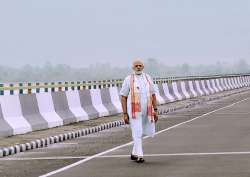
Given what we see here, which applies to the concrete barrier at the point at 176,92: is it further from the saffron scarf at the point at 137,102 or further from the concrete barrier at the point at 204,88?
the saffron scarf at the point at 137,102

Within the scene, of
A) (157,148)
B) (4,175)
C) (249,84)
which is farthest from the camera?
(249,84)

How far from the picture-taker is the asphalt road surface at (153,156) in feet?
46.7

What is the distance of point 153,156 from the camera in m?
17.0

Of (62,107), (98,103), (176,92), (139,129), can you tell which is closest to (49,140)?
(139,129)

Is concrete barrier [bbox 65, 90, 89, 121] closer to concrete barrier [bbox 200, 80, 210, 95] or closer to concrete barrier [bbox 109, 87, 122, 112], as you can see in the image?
concrete barrier [bbox 109, 87, 122, 112]

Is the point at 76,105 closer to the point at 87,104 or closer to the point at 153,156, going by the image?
the point at 87,104

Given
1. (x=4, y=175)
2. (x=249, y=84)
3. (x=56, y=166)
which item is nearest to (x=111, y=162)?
(x=56, y=166)

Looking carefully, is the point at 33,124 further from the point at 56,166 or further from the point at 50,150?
the point at 56,166

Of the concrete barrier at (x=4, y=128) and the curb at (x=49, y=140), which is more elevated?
the concrete barrier at (x=4, y=128)

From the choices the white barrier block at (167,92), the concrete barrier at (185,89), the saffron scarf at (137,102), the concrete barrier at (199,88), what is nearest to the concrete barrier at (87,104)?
the saffron scarf at (137,102)

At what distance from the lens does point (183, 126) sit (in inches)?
1033

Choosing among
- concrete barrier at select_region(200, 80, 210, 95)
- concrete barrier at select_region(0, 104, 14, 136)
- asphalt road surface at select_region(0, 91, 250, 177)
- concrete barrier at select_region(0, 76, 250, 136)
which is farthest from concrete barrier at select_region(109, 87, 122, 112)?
concrete barrier at select_region(200, 80, 210, 95)

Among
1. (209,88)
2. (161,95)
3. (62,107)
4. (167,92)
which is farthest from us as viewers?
(209,88)

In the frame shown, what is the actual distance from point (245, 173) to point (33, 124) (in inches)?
459
